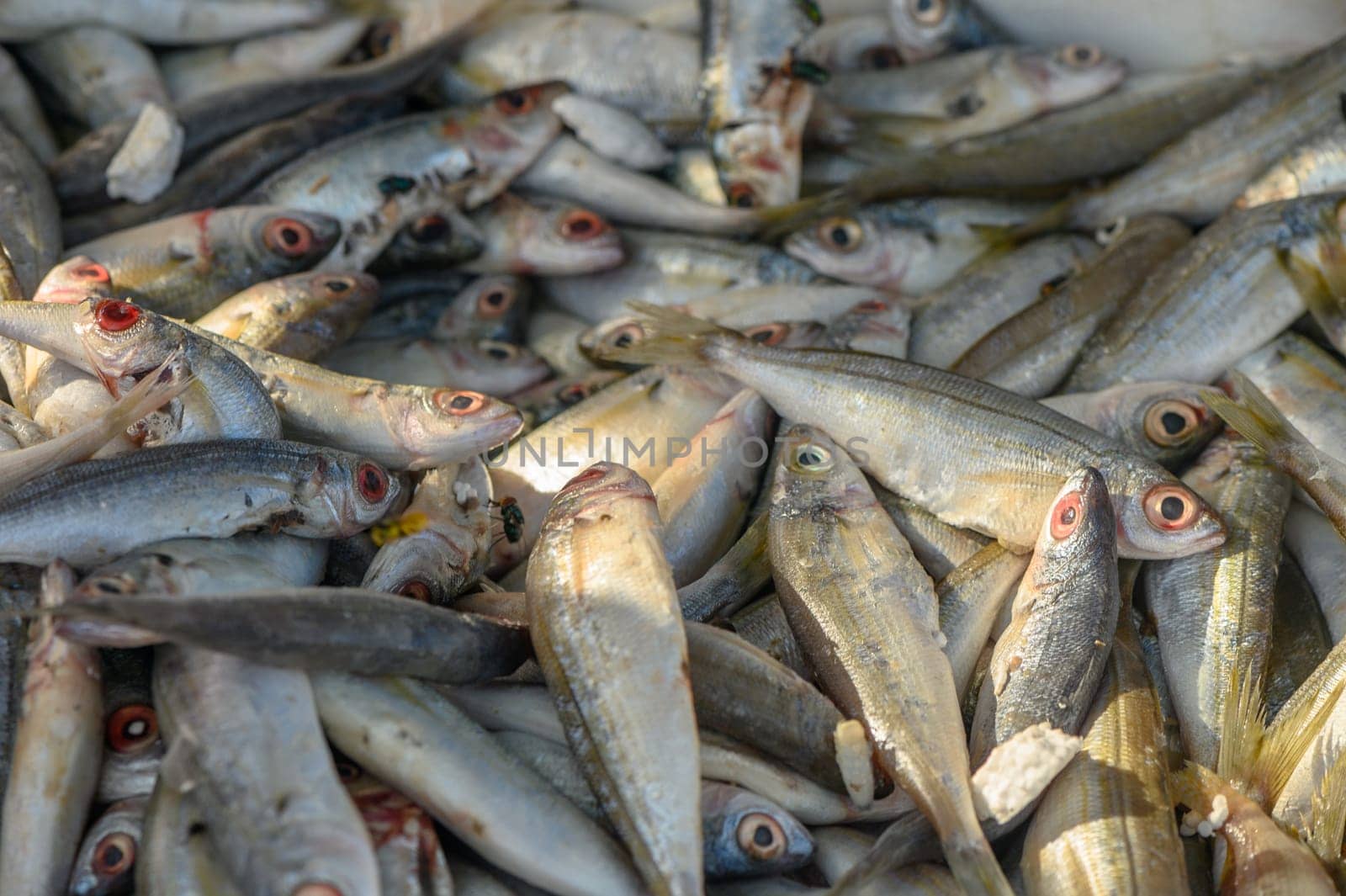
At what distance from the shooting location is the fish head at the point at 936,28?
462 cm

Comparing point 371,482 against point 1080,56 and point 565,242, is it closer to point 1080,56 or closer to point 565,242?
point 565,242

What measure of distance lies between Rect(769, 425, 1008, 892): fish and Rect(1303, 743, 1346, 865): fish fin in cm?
72

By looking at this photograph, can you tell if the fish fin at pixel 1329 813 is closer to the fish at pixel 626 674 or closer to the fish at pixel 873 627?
the fish at pixel 873 627

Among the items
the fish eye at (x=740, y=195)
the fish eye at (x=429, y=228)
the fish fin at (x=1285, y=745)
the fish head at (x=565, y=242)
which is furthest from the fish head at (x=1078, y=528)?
the fish eye at (x=429, y=228)

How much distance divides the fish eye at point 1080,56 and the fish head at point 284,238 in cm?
269

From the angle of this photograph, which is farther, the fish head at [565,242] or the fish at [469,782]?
the fish head at [565,242]

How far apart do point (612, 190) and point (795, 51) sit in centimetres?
80

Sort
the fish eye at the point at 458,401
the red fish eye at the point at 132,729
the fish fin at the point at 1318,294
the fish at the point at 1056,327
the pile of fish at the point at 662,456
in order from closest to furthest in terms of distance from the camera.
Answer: the pile of fish at the point at 662,456 → the red fish eye at the point at 132,729 → the fish eye at the point at 458,401 → the fish fin at the point at 1318,294 → the fish at the point at 1056,327

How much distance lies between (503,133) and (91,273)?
1496 mm

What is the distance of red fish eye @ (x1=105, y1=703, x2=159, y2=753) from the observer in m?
2.46

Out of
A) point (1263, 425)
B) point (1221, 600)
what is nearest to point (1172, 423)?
point (1263, 425)

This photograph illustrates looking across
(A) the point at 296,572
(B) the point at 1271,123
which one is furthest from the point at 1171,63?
(A) the point at 296,572

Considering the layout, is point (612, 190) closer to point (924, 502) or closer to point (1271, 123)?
point (924, 502)

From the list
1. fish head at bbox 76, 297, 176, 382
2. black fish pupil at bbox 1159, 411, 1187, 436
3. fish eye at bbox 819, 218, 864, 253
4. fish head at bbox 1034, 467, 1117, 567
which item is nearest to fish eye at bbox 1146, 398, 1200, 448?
black fish pupil at bbox 1159, 411, 1187, 436
